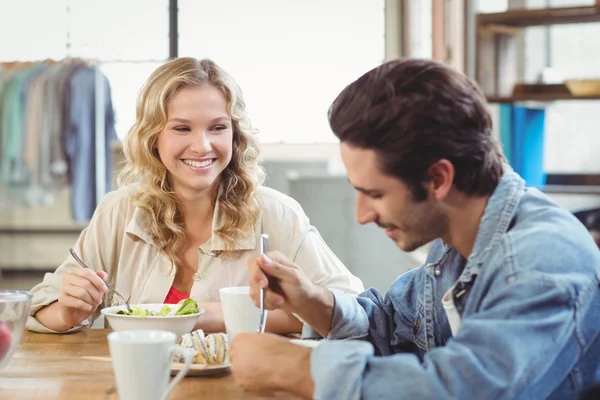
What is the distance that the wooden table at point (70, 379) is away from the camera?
112cm

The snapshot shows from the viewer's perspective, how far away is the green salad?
A: 4.62 ft

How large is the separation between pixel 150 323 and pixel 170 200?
0.66m

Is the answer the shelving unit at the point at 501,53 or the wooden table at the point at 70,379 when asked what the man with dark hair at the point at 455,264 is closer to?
the wooden table at the point at 70,379

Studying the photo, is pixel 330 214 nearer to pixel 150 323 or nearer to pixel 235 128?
pixel 235 128

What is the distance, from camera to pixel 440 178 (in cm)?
109

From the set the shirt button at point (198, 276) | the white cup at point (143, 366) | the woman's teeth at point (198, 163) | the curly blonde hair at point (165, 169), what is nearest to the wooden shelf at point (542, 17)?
the curly blonde hair at point (165, 169)

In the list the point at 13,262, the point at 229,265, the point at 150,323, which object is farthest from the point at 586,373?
the point at 13,262

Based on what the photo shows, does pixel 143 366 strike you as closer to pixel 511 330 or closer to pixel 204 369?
pixel 204 369

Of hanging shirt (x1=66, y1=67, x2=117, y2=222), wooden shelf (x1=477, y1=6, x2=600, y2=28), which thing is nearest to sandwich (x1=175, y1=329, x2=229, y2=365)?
wooden shelf (x1=477, y1=6, x2=600, y2=28)

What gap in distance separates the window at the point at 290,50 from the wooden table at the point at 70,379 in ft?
12.4

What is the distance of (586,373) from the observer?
3.37 ft

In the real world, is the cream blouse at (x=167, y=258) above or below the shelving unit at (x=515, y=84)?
below

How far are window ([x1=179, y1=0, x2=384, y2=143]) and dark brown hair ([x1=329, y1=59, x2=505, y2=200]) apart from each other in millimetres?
4031

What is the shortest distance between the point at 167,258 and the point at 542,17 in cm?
168
